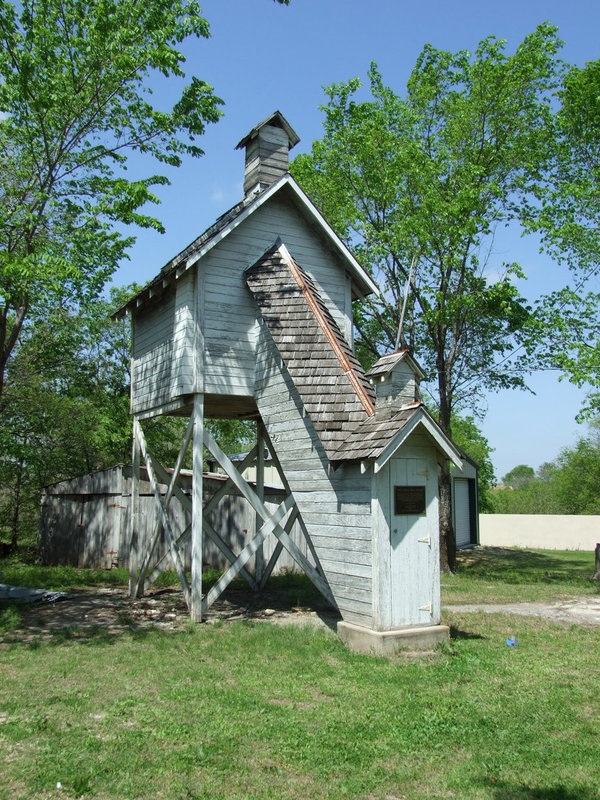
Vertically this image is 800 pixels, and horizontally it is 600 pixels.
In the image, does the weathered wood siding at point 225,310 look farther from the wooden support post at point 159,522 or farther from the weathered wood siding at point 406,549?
the weathered wood siding at point 406,549

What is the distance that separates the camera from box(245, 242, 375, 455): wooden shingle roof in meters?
10.5

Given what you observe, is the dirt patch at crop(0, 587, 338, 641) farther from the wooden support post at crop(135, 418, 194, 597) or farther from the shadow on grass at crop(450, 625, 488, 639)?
the shadow on grass at crop(450, 625, 488, 639)

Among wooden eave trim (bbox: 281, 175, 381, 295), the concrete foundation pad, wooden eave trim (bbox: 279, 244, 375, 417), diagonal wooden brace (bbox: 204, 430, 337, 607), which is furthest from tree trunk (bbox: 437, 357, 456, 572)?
the concrete foundation pad

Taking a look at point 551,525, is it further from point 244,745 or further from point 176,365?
point 244,745

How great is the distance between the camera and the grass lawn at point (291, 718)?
5.29 metres

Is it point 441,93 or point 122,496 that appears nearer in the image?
point 122,496

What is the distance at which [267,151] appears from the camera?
14500 mm

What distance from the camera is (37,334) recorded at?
951 inches

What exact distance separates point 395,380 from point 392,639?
3684 mm

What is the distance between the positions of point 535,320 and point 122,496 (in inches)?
569

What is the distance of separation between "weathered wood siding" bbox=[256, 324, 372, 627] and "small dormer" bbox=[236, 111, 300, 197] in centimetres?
401

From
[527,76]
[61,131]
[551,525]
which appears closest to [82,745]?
[61,131]

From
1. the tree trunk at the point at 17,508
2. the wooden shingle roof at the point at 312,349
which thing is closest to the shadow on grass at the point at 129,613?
the wooden shingle roof at the point at 312,349

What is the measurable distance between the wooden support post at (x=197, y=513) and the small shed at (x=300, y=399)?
0.03 metres
